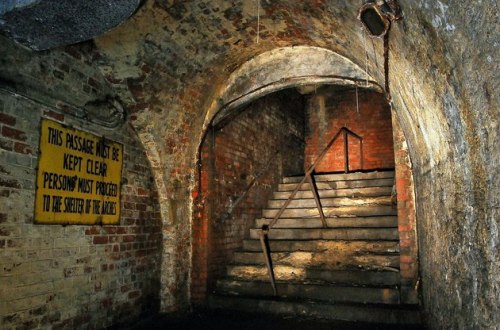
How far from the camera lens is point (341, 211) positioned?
20.0ft

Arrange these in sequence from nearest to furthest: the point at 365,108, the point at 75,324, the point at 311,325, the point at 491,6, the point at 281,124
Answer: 1. the point at 491,6
2. the point at 75,324
3. the point at 311,325
4. the point at 281,124
5. the point at 365,108

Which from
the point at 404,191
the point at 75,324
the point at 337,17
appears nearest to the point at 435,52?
the point at 337,17

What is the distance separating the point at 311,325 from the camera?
4.18 metres

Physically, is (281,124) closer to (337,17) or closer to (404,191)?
(404,191)

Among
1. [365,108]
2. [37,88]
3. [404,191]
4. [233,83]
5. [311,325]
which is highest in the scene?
[365,108]

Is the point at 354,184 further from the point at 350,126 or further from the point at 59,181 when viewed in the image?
the point at 59,181

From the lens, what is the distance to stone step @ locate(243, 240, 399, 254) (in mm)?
5074

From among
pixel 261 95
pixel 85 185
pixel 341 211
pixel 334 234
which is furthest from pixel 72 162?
pixel 341 211

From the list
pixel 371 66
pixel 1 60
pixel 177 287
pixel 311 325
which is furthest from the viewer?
pixel 177 287

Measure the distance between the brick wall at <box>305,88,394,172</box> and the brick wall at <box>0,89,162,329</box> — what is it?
6.04 m

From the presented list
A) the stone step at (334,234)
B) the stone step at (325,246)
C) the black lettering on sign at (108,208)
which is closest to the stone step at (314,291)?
the stone step at (325,246)

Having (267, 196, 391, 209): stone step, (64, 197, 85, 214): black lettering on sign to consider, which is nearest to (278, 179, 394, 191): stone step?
(267, 196, 391, 209): stone step

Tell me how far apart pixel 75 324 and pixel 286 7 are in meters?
3.38

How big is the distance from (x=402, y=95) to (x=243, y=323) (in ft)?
9.39
